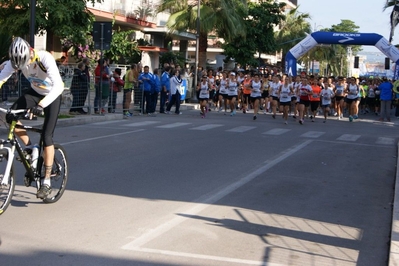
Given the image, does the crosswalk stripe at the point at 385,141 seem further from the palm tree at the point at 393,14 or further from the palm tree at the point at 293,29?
the palm tree at the point at 293,29

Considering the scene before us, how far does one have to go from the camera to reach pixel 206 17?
119 ft

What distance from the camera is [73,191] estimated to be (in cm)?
906

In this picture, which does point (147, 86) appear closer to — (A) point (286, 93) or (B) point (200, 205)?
(A) point (286, 93)

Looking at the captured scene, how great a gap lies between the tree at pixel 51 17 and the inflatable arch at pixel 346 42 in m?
12.1

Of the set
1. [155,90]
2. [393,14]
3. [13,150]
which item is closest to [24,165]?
[13,150]

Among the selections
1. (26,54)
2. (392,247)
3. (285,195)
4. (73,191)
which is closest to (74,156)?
(73,191)

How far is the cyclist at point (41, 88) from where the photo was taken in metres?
7.21

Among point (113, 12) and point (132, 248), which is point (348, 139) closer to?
point (132, 248)

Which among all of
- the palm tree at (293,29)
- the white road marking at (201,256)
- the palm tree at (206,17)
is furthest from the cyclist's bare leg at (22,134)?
the palm tree at (293,29)

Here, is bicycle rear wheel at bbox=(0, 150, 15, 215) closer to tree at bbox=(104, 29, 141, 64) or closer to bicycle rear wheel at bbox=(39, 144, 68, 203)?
bicycle rear wheel at bbox=(39, 144, 68, 203)

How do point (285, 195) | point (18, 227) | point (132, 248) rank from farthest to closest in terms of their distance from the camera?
point (285, 195)
point (18, 227)
point (132, 248)

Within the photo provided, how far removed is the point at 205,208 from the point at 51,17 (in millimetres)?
19182

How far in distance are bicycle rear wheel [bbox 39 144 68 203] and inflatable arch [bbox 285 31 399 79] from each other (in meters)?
26.8

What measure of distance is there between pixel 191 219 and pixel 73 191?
2.12 metres
